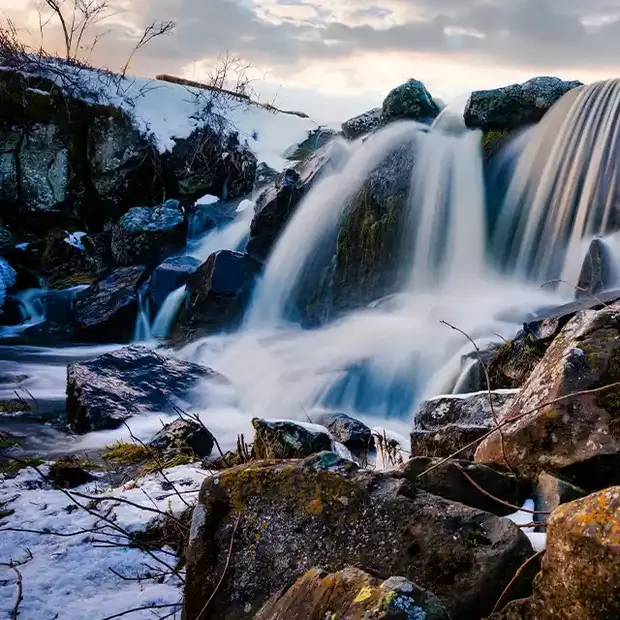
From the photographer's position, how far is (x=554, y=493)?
86.0 inches

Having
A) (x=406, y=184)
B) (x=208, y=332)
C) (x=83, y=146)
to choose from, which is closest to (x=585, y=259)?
(x=406, y=184)

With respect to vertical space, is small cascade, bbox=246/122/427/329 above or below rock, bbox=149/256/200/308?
above

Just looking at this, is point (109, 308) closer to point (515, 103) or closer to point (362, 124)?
point (362, 124)

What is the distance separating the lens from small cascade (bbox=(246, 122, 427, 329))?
10.2 meters

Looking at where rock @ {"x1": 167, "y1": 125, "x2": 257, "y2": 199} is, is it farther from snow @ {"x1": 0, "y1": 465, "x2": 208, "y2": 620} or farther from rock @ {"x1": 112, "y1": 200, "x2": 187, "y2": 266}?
snow @ {"x1": 0, "y1": 465, "x2": 208, "y2": 620}

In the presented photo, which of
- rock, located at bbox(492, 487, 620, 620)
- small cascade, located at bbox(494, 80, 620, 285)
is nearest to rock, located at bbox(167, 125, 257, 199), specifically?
small cascade, located at bbox(494, 80, 620, 285)

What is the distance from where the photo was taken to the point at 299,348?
8656 millimetres

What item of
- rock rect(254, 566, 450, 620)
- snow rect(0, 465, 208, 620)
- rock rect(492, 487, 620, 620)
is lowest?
snow rect(0, 465, 208, 620)

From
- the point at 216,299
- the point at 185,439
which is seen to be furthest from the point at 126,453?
the point at 216,299

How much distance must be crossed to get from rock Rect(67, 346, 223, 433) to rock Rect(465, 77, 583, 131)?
6.24m

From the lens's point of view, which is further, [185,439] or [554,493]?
[185,439]

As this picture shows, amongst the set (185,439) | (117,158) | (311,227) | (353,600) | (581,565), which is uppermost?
(117,158)

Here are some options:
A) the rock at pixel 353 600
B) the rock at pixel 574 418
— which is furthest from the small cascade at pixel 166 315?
the rock at pixel 353 600

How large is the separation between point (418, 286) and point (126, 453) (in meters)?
5.42
